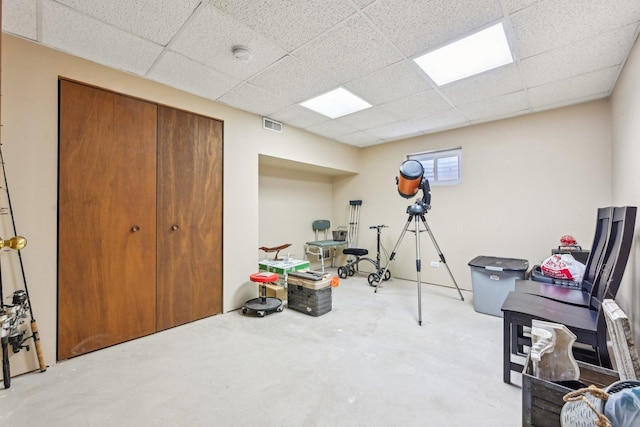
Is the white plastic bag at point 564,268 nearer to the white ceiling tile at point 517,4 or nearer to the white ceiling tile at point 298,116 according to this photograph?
the white ceiling tile at point 517,4

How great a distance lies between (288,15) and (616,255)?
2.66 metres

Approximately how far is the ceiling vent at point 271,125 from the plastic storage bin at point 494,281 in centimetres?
316

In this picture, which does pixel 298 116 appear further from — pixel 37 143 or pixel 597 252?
pixel 597 252

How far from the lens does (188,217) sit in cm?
301

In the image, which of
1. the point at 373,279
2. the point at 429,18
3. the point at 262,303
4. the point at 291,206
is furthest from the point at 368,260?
the point at 429,18

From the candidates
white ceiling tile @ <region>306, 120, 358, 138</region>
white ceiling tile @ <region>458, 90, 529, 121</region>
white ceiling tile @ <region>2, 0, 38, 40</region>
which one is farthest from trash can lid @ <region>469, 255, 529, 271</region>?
white ceiling tile @ <region>2, 0, 38, 40</region>

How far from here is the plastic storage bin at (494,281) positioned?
10.2ft

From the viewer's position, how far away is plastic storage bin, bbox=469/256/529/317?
310 centimetres

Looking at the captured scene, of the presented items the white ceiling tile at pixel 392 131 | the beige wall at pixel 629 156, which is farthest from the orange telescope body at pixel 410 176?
the beige wall at pixel 629 156

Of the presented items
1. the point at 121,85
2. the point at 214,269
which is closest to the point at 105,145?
the point at 121,85

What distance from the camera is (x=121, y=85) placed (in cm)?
253

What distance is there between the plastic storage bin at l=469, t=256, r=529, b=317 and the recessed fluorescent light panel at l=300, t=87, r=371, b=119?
8.07 ft

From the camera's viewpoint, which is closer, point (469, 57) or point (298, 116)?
point (469, 57)

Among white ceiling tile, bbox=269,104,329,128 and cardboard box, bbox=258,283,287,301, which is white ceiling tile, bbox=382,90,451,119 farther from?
cardboard box, bbox=258,283,287,301
